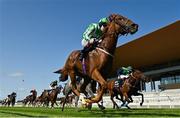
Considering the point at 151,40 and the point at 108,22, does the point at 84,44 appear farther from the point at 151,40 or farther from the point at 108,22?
the point at 151,40

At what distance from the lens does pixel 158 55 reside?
52.6 meters

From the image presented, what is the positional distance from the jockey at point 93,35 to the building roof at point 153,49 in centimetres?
3004

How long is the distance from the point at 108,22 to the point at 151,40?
38.4 meters

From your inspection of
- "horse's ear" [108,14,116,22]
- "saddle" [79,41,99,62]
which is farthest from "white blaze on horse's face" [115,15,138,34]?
"saddle" [79,41,99,62]

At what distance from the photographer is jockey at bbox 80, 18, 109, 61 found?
9648 mm

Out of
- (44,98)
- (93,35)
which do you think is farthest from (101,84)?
(44,98)

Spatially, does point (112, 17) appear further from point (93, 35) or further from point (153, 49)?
point (153, 49)

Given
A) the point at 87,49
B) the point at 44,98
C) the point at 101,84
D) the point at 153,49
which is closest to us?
the point at 101,84

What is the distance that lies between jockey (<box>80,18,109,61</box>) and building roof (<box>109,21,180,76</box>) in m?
30.0

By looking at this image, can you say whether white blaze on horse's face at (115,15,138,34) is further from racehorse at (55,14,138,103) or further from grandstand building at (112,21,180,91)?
grandstand building at (112,21,180,91)

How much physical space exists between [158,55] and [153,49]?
3048mm

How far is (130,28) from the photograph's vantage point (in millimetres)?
8820

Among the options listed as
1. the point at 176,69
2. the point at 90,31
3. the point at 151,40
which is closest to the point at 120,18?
the point at 90,31

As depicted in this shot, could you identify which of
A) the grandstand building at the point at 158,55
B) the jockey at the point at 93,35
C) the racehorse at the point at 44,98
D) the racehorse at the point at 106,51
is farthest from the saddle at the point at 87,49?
the grandstand building at the point at 158,55
